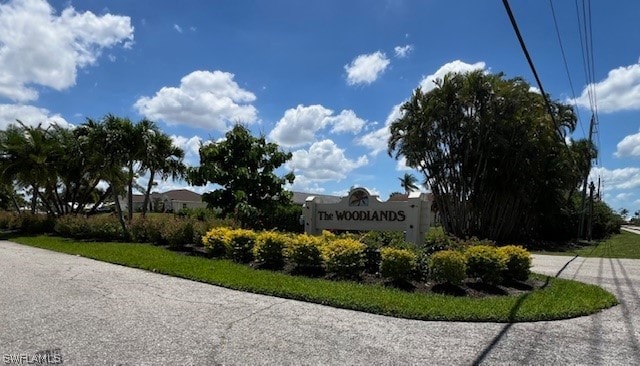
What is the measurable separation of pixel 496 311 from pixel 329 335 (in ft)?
8.87

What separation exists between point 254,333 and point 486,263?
16.9ft

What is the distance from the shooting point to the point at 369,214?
1310 centimetres

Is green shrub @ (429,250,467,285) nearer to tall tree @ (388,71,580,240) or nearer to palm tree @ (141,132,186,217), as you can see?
palm tree @ (141,132,186,217)

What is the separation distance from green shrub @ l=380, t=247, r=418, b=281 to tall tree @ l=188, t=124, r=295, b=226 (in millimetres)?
9167

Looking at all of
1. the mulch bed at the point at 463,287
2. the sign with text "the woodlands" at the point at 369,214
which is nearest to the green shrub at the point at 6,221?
the sign with text "the woodlands" at the point at 369,214

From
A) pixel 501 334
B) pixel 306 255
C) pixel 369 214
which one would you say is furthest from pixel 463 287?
pixel 369 214

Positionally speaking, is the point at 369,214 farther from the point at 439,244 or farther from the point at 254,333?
the point at 254,333

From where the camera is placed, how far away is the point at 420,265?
8.91m

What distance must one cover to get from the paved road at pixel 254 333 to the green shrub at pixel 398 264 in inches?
92.6

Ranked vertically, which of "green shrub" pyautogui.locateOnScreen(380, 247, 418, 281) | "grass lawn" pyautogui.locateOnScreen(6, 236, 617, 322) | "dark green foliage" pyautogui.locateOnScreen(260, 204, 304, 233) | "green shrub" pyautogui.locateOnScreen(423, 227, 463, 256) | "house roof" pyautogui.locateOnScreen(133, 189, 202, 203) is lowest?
"grass lawn" pyautogui.locateOnScreen(6, 236, 617, 322)

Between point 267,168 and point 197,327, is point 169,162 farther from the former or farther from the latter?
point 197,327

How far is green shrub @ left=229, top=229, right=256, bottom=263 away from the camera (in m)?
11.4

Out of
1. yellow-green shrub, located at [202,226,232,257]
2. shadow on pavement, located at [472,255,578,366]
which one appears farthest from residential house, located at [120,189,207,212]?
shadow on pavement, located at [472,255,578,366]

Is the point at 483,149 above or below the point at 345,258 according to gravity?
above
